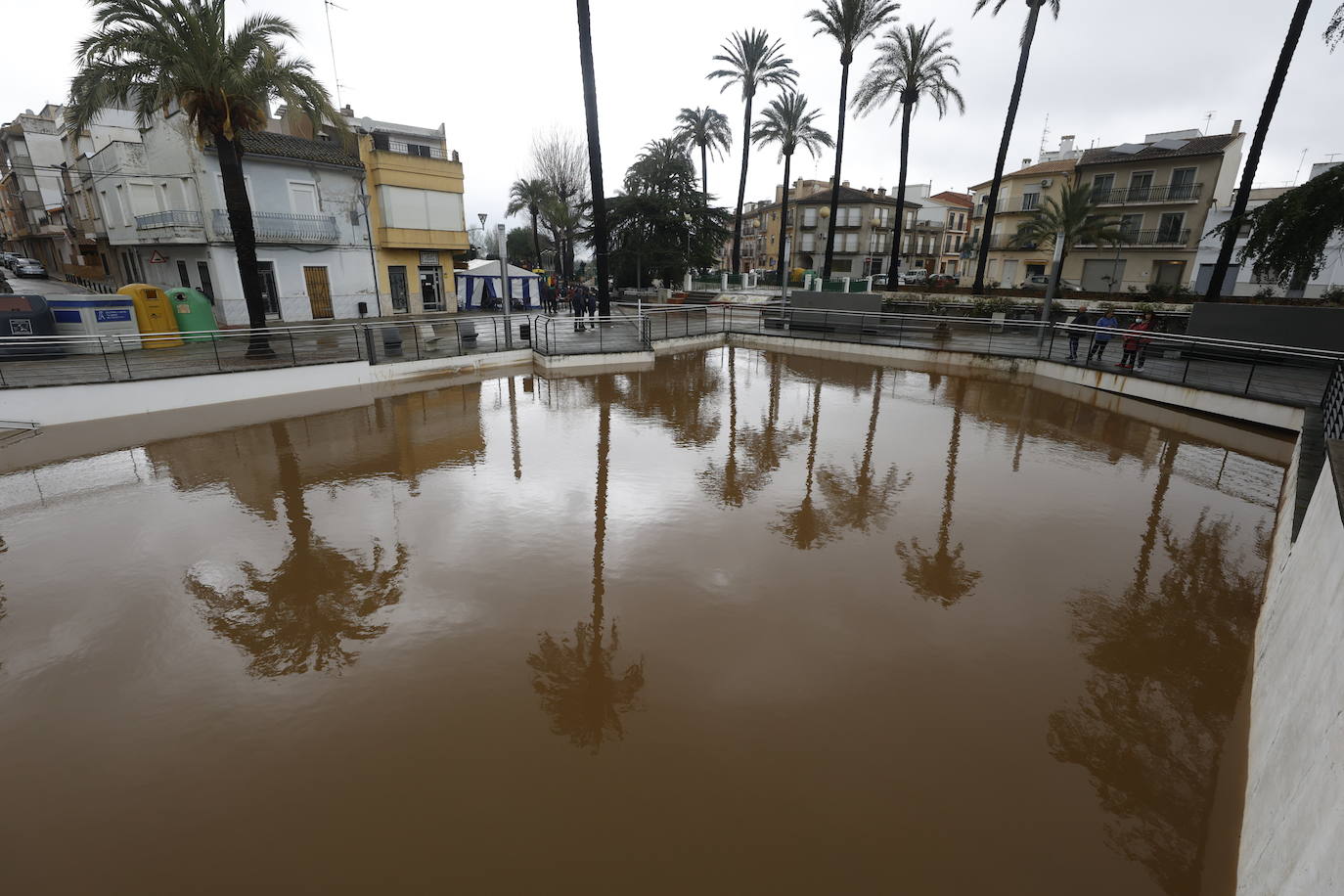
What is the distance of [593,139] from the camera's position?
64.4ft

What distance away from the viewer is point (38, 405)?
1149cm

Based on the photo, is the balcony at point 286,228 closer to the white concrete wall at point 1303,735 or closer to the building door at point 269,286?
the building door at point 269,286

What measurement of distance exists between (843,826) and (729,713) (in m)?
1.07

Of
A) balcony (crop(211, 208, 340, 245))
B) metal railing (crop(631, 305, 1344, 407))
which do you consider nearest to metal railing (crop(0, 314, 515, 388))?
balcony (crop(211, 208, 340, 245))

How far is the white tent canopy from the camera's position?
105 feet

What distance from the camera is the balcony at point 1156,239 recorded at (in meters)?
35.3

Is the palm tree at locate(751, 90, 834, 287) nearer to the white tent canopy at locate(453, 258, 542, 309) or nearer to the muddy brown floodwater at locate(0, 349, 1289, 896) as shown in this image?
the white tent canopy at locate(453, 258, 542, 309)

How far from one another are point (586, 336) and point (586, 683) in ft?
57.5

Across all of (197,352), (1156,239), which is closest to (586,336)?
(197,352)

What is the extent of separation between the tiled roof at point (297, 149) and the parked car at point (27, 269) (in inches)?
1093

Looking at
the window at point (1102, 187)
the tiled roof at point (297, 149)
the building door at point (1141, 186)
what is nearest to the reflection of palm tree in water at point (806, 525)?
the tiled roof at point (297, 149)

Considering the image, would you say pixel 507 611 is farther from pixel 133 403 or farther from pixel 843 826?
pixel 133 403

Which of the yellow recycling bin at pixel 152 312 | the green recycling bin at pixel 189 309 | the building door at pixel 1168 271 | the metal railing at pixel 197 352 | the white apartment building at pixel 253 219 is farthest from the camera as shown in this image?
the building door at pixel 1168 271

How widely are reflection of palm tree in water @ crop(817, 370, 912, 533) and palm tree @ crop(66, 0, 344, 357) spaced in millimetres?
13939
